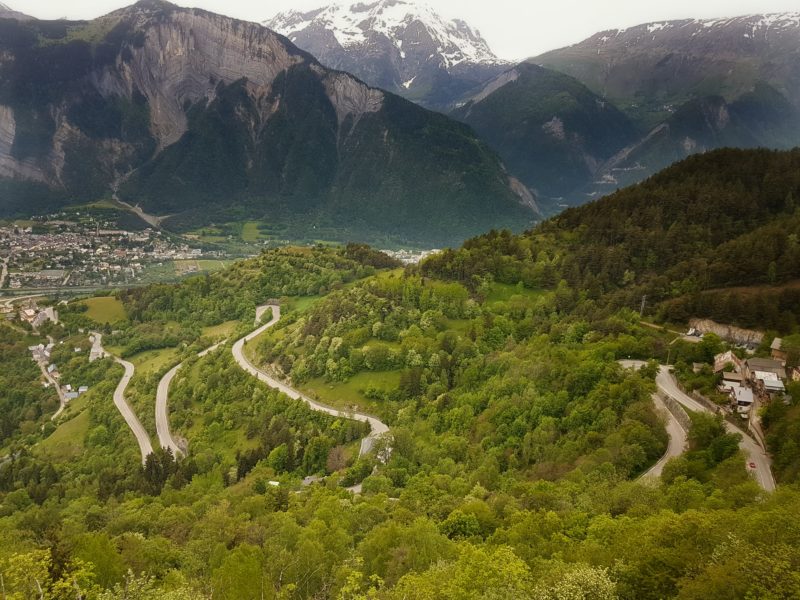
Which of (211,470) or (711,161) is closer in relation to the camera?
(211,470)

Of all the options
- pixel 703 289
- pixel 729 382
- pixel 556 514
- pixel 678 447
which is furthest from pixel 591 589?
pixel 703 289

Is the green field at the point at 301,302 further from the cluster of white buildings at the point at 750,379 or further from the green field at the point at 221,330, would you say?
the cluster of white buildings at the point at 750,379

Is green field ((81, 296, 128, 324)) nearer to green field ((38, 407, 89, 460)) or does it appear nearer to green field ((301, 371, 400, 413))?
green field ((38, 407, 89, 460))

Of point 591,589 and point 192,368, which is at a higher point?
point 591,589

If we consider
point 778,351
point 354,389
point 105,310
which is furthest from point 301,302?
point 778,351

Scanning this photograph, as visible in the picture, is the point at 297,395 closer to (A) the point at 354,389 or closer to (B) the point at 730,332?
(A) the point at 354,389

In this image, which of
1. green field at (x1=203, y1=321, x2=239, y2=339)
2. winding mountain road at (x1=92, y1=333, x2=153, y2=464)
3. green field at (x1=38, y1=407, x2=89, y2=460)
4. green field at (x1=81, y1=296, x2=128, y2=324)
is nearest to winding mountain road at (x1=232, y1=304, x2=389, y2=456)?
green field at (x1=203, y1=321, x2=239, y2=339)

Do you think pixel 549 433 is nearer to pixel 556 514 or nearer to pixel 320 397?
pixel 556 514
